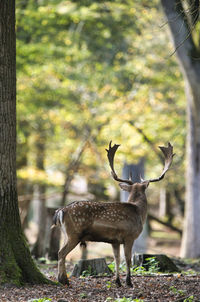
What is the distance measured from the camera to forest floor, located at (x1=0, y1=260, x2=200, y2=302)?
5.84 metres

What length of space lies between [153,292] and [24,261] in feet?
6.42

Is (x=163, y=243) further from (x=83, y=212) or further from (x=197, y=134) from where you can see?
(x=83, y=212)

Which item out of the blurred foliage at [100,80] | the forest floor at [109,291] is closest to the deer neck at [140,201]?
the forest floor at [109,291]

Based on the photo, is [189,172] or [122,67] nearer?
[189,172]

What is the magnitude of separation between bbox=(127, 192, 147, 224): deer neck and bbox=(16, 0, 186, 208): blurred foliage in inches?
319

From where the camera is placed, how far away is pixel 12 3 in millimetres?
7285

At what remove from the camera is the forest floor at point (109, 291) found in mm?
5839

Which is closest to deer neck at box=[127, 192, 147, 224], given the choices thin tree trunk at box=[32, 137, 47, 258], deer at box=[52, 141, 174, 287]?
deer at box=[52, 141, 174, 287]

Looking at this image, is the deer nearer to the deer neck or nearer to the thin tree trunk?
the deer neck

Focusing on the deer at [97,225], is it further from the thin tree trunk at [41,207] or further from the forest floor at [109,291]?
the thin tree trunk at [41,207]

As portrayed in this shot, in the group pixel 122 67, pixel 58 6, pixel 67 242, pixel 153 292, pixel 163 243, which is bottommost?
pixel 163 243

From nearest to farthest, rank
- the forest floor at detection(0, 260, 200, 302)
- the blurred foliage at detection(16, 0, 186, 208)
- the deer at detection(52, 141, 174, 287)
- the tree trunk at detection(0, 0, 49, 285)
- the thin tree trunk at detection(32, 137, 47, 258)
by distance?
the forest floor at detection(0, 260, 200, 302), the deer at detection(52, 141, 174, 287), the tree trunk at detection(0, 0, 49, 285), the thin tree trunk at detection(32, 137, 47, 258), the blurred foliage at detection(16, 0, 186, 208)

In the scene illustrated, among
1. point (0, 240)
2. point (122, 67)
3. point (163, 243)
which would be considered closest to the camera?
point (0, 240)

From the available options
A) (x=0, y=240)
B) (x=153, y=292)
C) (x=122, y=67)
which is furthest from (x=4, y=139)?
(x=122, y=67)
